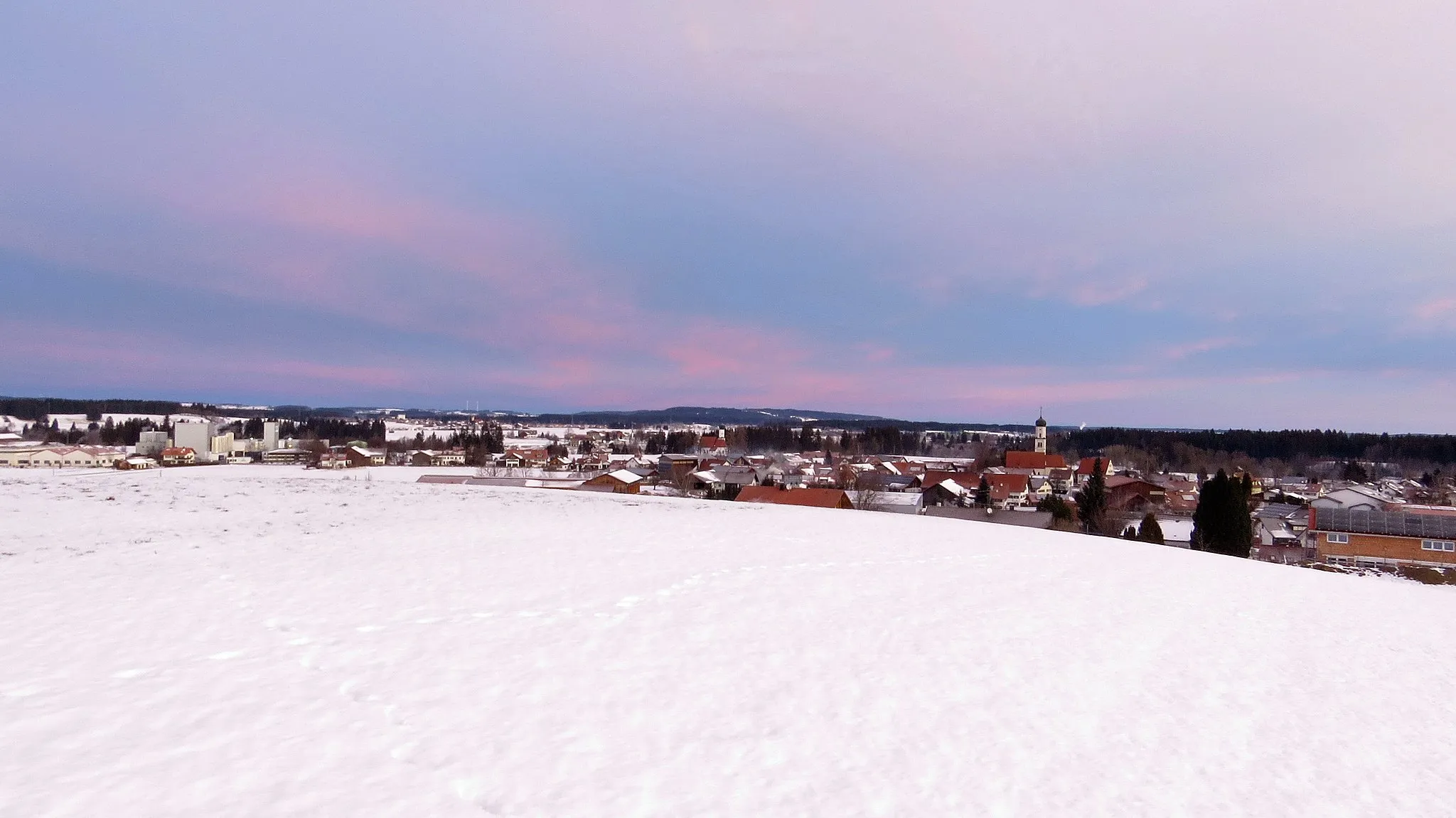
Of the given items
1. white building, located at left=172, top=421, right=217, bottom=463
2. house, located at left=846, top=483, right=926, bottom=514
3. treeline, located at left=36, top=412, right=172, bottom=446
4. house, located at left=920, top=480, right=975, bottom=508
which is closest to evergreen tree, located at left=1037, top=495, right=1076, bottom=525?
house, located at left=846, top=483, right=926, bottom=514

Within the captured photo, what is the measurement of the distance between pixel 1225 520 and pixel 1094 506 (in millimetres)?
9009

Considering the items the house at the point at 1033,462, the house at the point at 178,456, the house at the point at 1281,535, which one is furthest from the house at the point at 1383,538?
the house at the point at 178,456

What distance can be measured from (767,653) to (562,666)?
6.67 feet

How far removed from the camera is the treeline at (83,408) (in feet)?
397

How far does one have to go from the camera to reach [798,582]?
9.82 m

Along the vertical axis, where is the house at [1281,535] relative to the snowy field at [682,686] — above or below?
below

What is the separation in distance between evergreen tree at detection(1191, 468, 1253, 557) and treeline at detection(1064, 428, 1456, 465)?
87995 millimetres

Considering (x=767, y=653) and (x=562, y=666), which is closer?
(x=562, y=666)

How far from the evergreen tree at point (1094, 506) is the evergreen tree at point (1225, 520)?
7014 mm

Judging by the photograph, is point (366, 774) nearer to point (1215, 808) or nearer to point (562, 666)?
point (562, 666)

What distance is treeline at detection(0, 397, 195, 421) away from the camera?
12100 cm

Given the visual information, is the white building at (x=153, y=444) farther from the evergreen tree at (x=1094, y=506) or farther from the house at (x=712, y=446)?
the evergreen tree at (x=1094, y=506)

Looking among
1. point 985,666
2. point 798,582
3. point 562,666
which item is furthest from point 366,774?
point 798,582

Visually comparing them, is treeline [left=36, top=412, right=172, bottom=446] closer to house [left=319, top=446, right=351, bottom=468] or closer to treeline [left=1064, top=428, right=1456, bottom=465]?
house [left=319, top=446, right=351, bottom=468]
